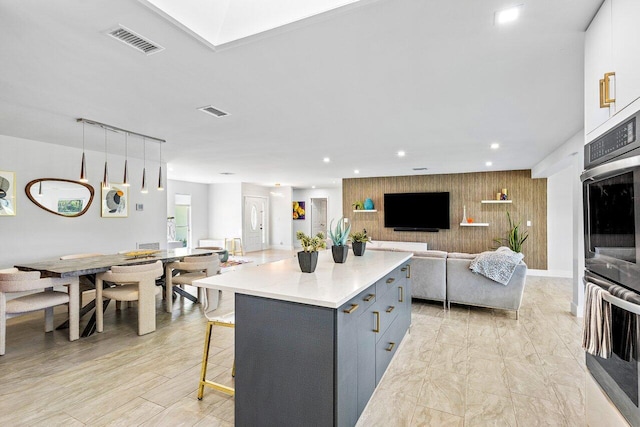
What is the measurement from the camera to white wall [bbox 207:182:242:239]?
425 inches

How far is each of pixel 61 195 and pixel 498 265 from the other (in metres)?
6.56

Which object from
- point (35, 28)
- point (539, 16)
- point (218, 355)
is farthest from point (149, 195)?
point (539, 16)

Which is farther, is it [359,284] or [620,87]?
[359,284]

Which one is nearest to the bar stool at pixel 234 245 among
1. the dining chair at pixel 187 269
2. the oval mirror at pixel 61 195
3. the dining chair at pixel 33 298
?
the oval mirror at pixel 61 195

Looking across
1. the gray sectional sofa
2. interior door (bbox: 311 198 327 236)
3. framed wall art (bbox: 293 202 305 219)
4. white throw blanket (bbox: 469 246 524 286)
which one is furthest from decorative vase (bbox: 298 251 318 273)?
framed wall art (bbox: 293 202 305 219)

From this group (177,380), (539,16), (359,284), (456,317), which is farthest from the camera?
(456,317)

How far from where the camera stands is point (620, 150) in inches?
→ 52.3

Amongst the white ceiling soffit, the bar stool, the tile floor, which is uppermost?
the white ceiling soffit

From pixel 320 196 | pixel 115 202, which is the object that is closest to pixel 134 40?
pixel 115 202

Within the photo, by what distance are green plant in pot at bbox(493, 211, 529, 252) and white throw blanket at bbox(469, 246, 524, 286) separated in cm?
355

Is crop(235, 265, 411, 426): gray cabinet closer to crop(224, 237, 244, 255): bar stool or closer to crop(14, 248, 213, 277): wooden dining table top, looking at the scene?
crop(14, 248, 213, 277): wooden dining table top

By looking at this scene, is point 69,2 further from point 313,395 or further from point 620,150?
point 620,150

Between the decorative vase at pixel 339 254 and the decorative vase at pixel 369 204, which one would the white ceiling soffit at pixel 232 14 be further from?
the decorative vase at pixel 369 204

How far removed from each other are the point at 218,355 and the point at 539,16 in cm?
355
